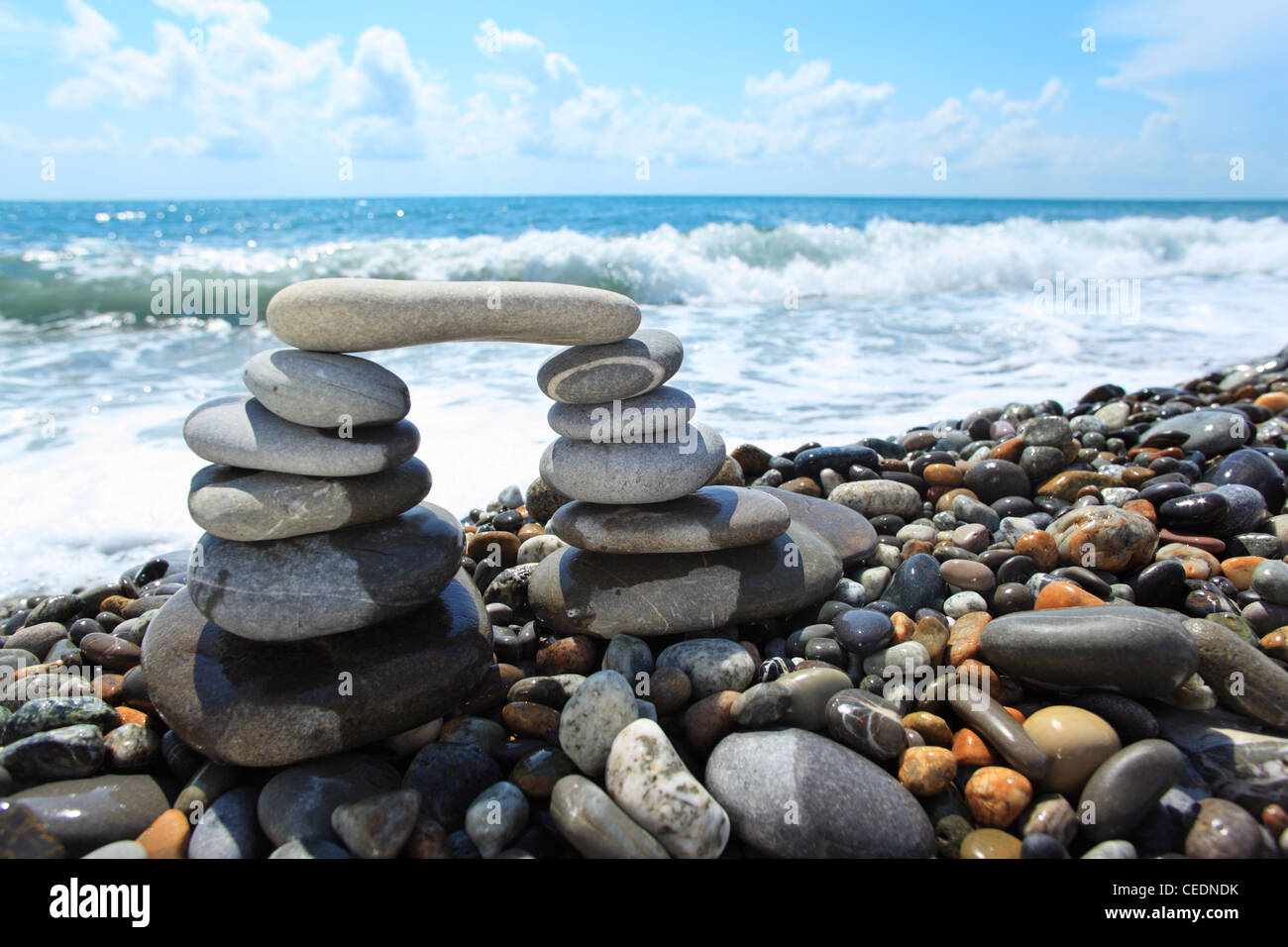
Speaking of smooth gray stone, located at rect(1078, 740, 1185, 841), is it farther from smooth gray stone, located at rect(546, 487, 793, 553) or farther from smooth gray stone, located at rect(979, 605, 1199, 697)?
smooth gray stone, located at rect(546, 487, 793, 553)

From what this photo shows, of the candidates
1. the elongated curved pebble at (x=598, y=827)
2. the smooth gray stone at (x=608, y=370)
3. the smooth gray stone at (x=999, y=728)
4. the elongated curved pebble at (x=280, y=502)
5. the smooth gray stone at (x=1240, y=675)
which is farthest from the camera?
the smooth gray stone at (x=608, y=370)

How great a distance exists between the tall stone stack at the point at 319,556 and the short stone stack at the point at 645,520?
19.7 inches

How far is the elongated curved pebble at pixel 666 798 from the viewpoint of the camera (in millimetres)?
2396

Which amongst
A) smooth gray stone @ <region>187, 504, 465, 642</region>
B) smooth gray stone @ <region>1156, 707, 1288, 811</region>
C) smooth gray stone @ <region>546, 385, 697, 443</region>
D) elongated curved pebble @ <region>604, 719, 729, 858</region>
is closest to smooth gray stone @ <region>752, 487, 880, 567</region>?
smooth gray stone @ <region>546, 385, 697, 443</region>

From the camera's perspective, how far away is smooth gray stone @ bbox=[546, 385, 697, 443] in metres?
3.63

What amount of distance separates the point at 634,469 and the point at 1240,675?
2.61 meters

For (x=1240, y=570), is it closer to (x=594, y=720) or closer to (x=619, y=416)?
(x=619, y=416)

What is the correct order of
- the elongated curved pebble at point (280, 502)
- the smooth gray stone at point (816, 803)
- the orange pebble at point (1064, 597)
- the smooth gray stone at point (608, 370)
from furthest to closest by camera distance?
the smooth gray stone at point (608, 370), the orange pebble at point (1064, 597), the elongated curved pebble at point (280, 502), the smooth gray stone at point (816, 803)

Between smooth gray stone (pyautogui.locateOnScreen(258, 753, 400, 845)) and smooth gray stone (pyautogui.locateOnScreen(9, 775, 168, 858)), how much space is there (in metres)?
0.40

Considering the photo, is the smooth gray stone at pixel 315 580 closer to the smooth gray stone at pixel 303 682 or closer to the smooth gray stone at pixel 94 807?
the smooth gray stone at pixel 303 682

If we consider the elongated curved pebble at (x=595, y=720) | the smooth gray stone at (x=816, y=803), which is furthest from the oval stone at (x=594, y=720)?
the smooth gray stone at (x=816, y=803)

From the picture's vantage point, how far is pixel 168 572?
4.75m

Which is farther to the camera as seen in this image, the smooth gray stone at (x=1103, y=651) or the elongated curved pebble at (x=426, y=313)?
the elongated curved pebble at (x=426, y=313)
